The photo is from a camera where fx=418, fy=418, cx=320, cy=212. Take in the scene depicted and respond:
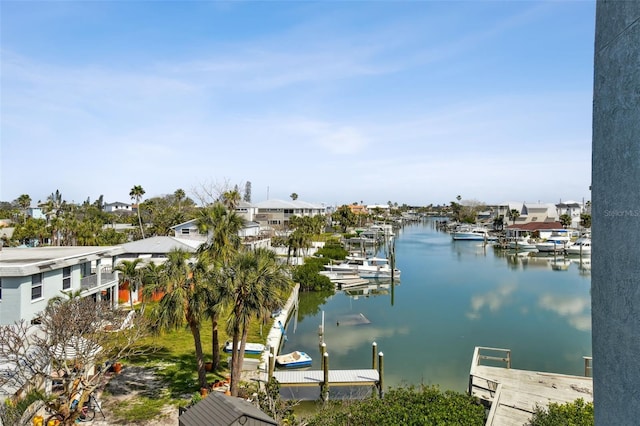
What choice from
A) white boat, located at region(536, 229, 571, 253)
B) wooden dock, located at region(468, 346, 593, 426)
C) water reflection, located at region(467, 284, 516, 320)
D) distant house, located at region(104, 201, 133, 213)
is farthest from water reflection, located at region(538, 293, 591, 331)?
distant house, located at region(104, 201, 133, 213)

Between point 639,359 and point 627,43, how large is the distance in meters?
1.91

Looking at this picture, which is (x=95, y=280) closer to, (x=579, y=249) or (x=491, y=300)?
(x=491, y=300)

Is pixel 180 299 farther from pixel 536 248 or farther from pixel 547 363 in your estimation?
pixel 536 248

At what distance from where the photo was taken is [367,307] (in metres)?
36.4

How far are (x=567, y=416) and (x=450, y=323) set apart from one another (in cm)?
2067

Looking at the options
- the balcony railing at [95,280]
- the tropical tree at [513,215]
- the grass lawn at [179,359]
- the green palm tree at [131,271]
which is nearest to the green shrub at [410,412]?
the grass lawn at [179,359]

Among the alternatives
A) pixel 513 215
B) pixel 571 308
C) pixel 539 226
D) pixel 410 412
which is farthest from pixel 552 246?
pixel 410 412

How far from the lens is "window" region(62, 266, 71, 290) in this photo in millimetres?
21241

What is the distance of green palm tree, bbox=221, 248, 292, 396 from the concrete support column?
1185 cm

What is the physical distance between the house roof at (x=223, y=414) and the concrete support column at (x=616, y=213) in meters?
5.39

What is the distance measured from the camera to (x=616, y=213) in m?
2.66

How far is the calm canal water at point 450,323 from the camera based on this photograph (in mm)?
22891

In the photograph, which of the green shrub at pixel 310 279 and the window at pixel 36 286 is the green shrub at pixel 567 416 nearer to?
the window at pixel 36 286

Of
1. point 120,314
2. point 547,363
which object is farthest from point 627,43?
point 547,363
